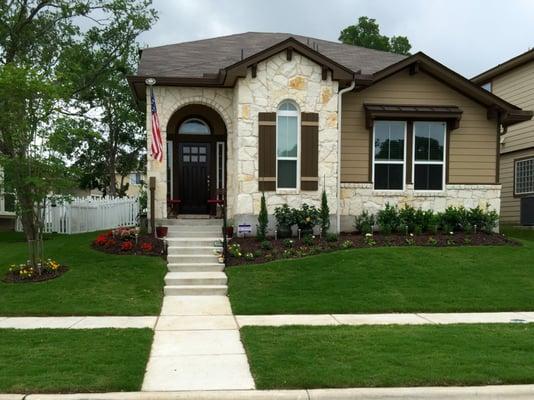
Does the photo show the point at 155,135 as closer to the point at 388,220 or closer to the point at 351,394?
the point at 388,220

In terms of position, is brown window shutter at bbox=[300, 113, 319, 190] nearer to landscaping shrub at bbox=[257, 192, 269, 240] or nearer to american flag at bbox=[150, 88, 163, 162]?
landscaping shrub at bbox=[257, 192, 269, 240]

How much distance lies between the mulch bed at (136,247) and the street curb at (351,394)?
273 inches

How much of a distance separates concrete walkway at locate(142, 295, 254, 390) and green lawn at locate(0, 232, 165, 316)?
0.60 meters

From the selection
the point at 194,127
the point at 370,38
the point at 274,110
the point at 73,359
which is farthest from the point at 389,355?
the point at 370,38

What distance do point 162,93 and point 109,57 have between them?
862cm

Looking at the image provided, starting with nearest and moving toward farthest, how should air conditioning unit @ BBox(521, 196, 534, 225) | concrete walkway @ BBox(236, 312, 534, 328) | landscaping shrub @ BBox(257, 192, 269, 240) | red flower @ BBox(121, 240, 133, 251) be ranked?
1. concrete walkway @ BBox(236, 312, 534, 328)
2. red flower @ BBox(121, 240, 133, 251)
3. landscaping shrub @ BBox(257, 192, 269, 240)
4. air conditioning unit @ BBox(521, 196, 534, 225)

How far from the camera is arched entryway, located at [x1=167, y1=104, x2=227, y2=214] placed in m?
14.9

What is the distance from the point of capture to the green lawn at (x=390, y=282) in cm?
859

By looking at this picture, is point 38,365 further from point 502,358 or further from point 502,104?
point 502,104

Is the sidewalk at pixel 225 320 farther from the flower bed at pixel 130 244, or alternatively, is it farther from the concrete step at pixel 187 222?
the concrete step at pixel 187 222

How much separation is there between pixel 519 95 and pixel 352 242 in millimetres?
12010

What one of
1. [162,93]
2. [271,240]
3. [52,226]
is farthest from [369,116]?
[52,226]

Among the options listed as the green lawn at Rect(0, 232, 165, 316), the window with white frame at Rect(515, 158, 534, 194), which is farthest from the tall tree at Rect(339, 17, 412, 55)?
the green lawn at Rect(0, 232, 165, 316)

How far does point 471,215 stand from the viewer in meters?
13.7
